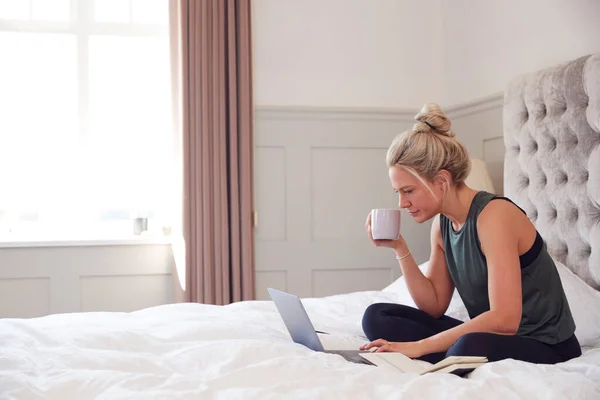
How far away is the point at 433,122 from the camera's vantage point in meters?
2.05

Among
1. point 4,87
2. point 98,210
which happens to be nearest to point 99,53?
point 4,87

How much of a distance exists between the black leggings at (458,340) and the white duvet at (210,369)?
0.21 ft

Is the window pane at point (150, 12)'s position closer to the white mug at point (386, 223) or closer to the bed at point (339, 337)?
the bed at point (339, 337)

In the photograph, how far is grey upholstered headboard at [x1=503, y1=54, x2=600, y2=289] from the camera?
102 inches

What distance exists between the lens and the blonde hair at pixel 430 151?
202 cm

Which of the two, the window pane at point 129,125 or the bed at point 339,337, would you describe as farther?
the window pane at point 129,125

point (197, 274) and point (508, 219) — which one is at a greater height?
point (508, 219)

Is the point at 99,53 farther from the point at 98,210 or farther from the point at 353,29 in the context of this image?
the point at 353,29

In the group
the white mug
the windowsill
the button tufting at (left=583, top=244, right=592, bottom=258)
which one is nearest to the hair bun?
the white mug

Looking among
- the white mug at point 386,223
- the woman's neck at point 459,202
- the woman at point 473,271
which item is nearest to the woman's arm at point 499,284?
the woman at point 473,271

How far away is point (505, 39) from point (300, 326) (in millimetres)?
2224

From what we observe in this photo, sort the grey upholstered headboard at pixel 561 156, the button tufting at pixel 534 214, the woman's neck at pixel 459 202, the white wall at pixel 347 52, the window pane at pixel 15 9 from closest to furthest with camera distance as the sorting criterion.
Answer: the woman's neck at pixel 459 202
the grey upholstered headboard at pixel 561 156
the button tufting at pixel 534 214
the window pane at pixel 15 9
the white wall at pixel 347 52

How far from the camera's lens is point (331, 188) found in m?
4.25

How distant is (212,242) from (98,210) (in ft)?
2.29
